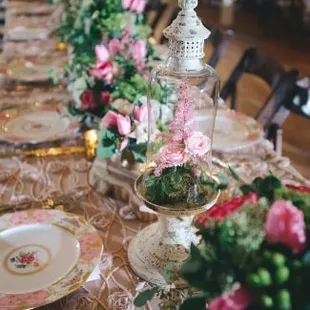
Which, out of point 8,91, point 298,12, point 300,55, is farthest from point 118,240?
point 298,12

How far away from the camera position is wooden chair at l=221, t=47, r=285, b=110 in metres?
1.88

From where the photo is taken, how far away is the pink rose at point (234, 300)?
0.56 meters

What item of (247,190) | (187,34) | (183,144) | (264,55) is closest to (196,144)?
(183,144)

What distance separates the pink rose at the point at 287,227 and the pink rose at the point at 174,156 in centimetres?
39

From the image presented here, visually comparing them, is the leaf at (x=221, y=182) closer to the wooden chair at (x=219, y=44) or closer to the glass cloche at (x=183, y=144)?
the glass cloche at (x=183, y=144)

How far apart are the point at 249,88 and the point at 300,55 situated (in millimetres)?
1277

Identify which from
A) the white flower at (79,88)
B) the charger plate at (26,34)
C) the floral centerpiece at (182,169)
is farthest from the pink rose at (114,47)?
the charger plate at (26,34)

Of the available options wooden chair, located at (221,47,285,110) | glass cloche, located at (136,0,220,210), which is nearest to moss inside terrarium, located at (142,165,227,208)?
glass cloche, located at (136,0,220,210)

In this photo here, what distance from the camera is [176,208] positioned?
938mm

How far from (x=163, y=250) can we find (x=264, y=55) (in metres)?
1.22

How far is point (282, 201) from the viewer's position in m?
0.59

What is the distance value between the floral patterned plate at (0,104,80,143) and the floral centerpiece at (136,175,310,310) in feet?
3.22

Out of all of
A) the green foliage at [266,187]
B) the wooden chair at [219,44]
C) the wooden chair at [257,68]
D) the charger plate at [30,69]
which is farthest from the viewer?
the wooden chair at [219,44]

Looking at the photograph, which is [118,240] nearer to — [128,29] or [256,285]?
[256,285]
